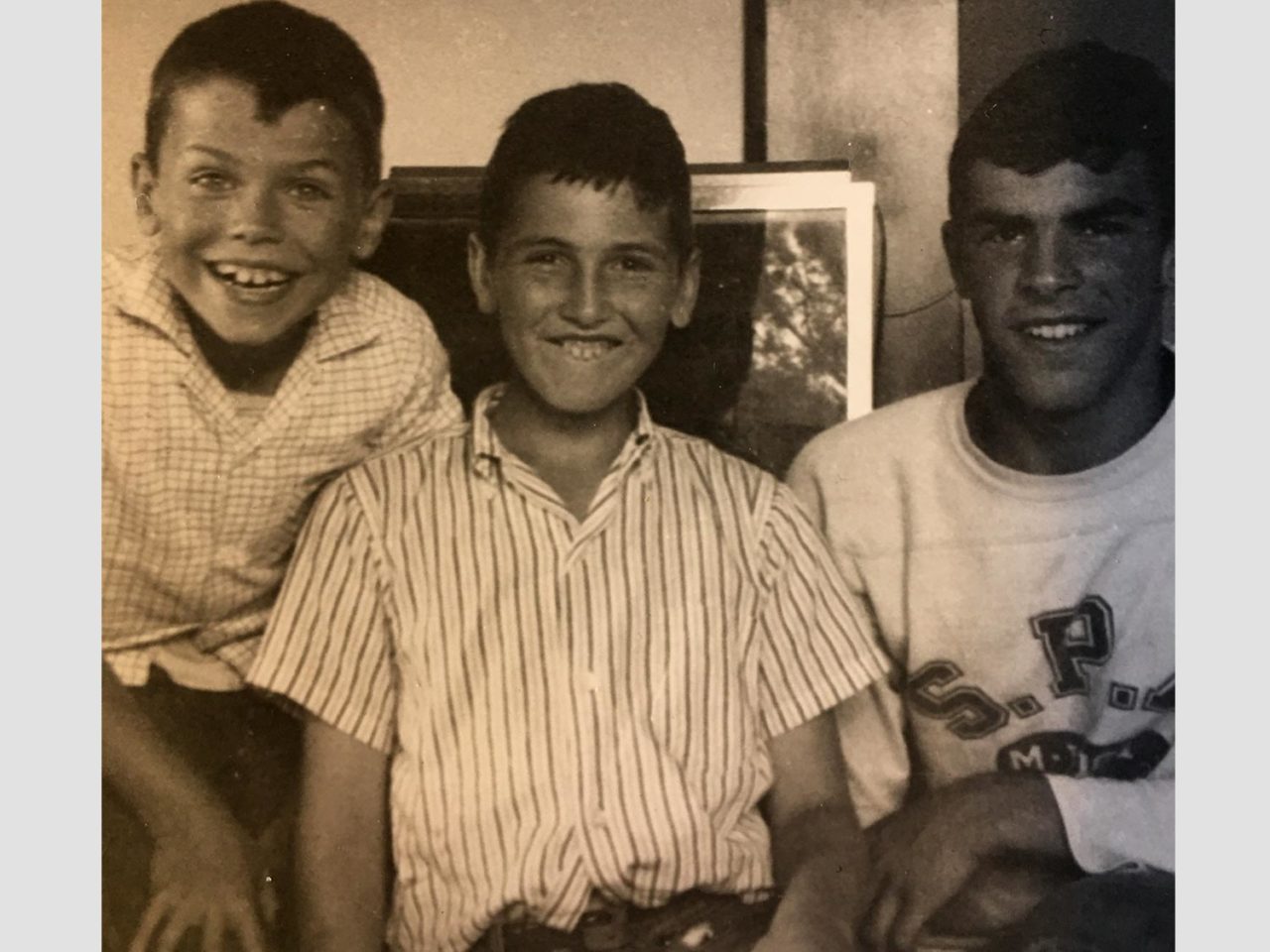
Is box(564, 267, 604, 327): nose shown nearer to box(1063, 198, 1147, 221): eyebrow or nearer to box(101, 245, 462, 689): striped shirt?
box(101, 245, 462, 689): striped shirt

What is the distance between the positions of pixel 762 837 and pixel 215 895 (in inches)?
20.7

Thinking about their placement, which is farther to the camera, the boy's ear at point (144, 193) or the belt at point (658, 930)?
the boy's ear at point (144, 193)

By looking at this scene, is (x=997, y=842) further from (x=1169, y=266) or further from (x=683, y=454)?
(x=1169, y=266)

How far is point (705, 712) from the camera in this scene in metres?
1.22

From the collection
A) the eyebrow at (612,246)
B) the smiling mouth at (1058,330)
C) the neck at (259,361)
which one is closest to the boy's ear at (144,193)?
the neck at (259,361)

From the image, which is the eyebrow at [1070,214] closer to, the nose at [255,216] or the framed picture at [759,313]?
the framed picture at [759,313]

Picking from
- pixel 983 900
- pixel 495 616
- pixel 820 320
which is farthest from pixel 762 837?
pixel 820 320

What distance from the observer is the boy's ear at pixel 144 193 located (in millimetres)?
1296

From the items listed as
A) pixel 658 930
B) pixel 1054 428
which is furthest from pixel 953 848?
pixel 1054 428

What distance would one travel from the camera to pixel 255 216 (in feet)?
4.16

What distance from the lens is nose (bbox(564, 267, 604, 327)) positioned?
1.22m

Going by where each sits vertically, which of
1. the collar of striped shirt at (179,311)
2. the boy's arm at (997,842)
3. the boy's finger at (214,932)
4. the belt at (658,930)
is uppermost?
the collar of striped shirt at (179,311)

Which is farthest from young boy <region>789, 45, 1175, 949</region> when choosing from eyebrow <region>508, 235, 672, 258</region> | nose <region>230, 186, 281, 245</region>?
nose <region>230, 186, 281, 245</region>

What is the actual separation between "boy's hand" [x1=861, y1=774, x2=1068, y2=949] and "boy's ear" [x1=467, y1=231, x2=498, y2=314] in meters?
0.62
